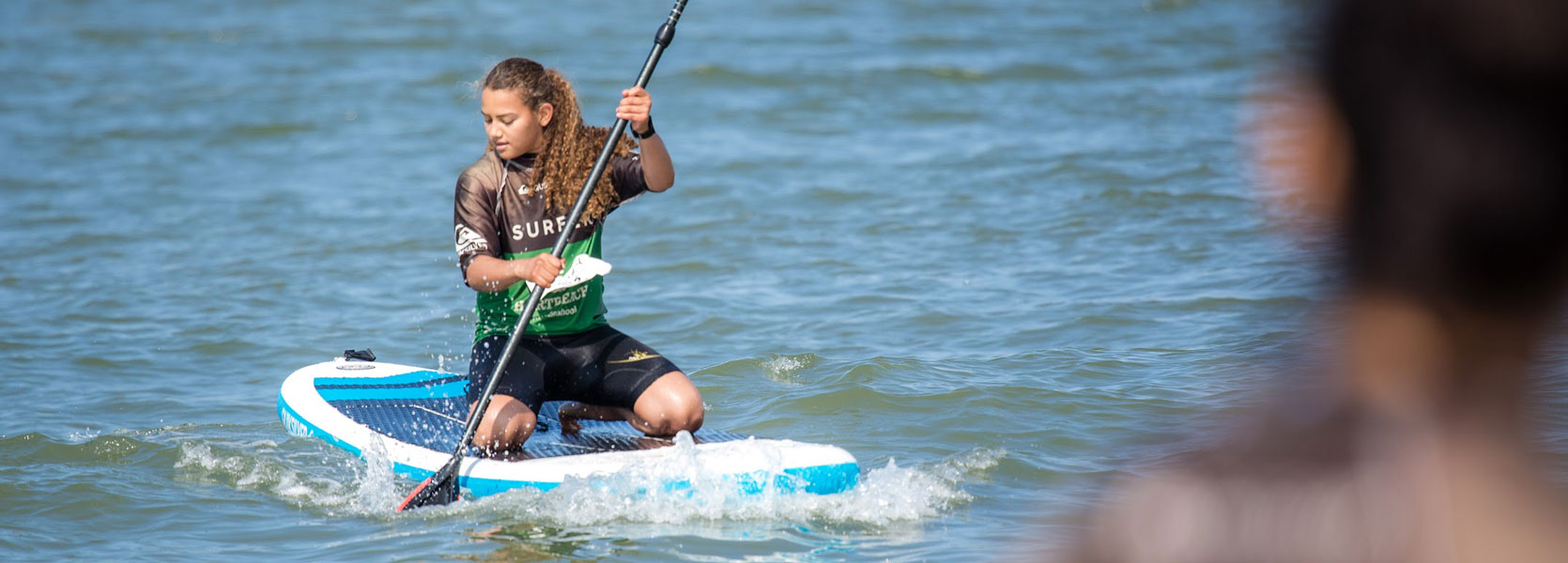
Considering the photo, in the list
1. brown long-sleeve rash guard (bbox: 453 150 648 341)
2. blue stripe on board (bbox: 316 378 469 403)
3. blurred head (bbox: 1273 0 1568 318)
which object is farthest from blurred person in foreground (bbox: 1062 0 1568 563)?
blue stripe on board (bbox: 316 378 469 403)

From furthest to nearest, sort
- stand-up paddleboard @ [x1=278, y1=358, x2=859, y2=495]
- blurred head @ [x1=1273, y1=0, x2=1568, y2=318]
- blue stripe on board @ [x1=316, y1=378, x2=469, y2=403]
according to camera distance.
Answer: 1. blue stripe on board @ [x1=316, y1=378, x2=469, y2=403]
2. stand-up paddleboard @ [x1=278, y1=358, x2=859, y2=495]
3. blurred head @ [x1=1273, y1=0, x2=1568, y2=318]

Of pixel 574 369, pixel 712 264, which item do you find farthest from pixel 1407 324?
pixel 712 264

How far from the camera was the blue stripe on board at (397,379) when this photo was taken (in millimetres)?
6055

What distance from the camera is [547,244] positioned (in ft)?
16.4

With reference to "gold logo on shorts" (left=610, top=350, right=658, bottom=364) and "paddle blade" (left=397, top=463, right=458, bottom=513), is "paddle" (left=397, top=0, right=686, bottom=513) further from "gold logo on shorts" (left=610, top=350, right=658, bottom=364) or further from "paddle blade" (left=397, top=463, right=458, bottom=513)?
"gold logo on shorts" (left=610, top=350, right=658, bottom=364)

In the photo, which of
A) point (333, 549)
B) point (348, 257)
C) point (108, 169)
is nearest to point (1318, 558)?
point (333, 549)

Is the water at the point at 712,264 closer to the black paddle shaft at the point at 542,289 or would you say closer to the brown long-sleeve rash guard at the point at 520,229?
the black paddle shaft at the point at 542,289

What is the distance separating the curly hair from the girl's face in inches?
1.2

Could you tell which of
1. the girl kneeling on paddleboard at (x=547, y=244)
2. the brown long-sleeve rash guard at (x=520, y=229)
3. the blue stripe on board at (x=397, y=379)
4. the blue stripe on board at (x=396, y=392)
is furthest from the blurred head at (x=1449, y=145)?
the blue stripe on board at (x=397, y=379)

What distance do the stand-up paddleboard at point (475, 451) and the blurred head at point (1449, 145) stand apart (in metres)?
3.89

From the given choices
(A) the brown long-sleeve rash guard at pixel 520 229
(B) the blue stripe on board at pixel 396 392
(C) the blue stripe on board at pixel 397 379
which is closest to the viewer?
(A) the brown long-sleeve rash guard at pixel 520 229

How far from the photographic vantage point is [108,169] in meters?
12.5

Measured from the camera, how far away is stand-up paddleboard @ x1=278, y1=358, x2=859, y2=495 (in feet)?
15.2

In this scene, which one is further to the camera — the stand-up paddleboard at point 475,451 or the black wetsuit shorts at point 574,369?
the black wetsuit shorts at point 574,369
